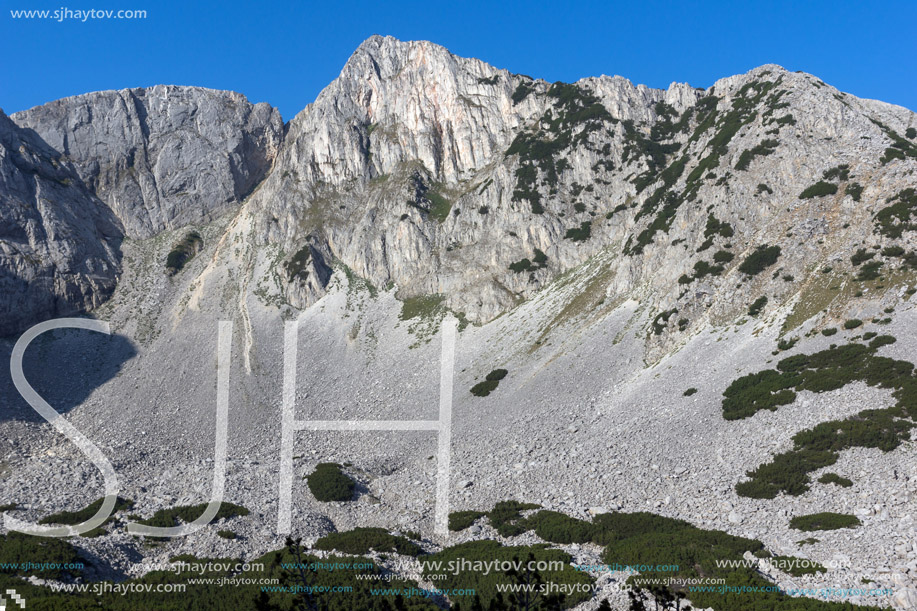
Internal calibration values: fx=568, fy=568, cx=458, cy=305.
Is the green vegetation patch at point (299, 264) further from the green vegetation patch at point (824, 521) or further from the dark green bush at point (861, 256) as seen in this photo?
the green vegetation patch at point (824, 521)

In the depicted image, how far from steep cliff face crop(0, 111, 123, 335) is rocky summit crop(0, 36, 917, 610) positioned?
60 cm

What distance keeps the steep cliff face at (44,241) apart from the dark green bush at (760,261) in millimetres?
94432

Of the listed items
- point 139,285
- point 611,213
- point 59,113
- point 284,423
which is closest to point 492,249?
point 611,213

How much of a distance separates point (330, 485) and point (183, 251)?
7594 centimetres

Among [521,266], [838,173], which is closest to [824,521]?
[838,173]

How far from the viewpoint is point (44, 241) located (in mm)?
91750

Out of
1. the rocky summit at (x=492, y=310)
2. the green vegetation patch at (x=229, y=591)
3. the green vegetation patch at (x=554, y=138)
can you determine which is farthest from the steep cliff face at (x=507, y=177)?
the green vegetation patch at (x=229, y=591)

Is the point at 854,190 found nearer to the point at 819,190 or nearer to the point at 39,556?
the point at 819,190

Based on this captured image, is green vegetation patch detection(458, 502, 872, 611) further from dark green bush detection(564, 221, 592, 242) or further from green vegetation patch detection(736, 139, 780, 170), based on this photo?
dark green bush detection(564, 221, 592, 242)

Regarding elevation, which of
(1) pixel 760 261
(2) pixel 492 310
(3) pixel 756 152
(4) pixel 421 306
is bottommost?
(1) pixel 760 261

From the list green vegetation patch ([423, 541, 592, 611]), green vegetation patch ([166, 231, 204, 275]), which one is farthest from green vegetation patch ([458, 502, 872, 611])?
green vegetation patch ([166, 231, 204, 275])

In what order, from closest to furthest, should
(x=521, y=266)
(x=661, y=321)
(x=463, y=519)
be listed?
(x=463, y=519) < (x=661, y=321) < (x=521, y=266)

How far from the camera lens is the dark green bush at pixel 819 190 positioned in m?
60.7

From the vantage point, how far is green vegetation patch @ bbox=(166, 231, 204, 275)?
100 metres
